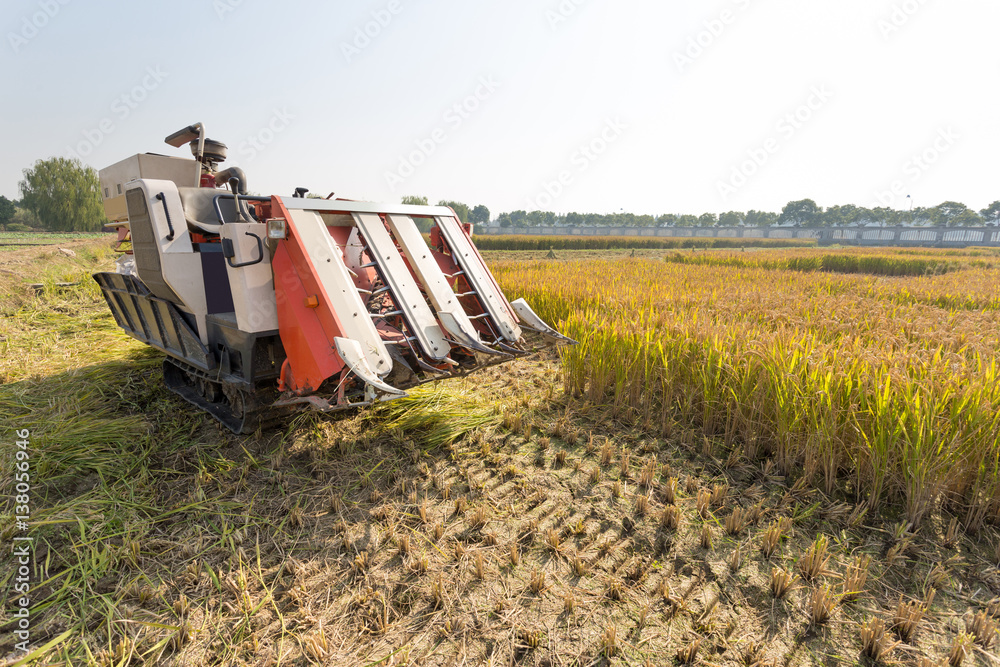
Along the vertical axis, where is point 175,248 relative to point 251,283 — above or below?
above

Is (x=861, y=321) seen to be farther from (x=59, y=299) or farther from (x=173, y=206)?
(x=59, y=299)

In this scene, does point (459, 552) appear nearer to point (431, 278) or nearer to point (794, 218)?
point (431, 278)

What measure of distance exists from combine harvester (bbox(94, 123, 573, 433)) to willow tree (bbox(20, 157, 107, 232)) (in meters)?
43.5

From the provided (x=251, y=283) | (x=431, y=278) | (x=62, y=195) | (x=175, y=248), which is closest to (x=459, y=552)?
(x=431, y=278)

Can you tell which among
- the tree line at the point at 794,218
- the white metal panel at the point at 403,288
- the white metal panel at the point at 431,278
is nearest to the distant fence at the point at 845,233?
the tree line at the point at 794,218

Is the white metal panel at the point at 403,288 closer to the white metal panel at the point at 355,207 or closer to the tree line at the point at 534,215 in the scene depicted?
the white metal panel at the point at 355,207

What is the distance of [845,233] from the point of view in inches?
2847

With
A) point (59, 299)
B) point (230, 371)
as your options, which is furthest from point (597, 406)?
point (59, 299)

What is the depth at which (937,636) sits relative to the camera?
1869mm

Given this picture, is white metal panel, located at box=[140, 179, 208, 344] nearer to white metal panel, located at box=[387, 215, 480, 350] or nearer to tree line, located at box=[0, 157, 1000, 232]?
white metal panel, located at box=[387, 215, 480, 350]

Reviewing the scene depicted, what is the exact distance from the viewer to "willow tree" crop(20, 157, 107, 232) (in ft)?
117

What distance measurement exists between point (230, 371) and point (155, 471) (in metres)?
0.81

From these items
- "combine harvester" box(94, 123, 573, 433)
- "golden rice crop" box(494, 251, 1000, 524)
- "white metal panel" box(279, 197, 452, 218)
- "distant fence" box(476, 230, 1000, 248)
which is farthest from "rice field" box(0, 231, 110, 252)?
"distant fence" box(476, 230, 1000, 248)

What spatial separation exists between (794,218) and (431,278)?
124350 millimetres
